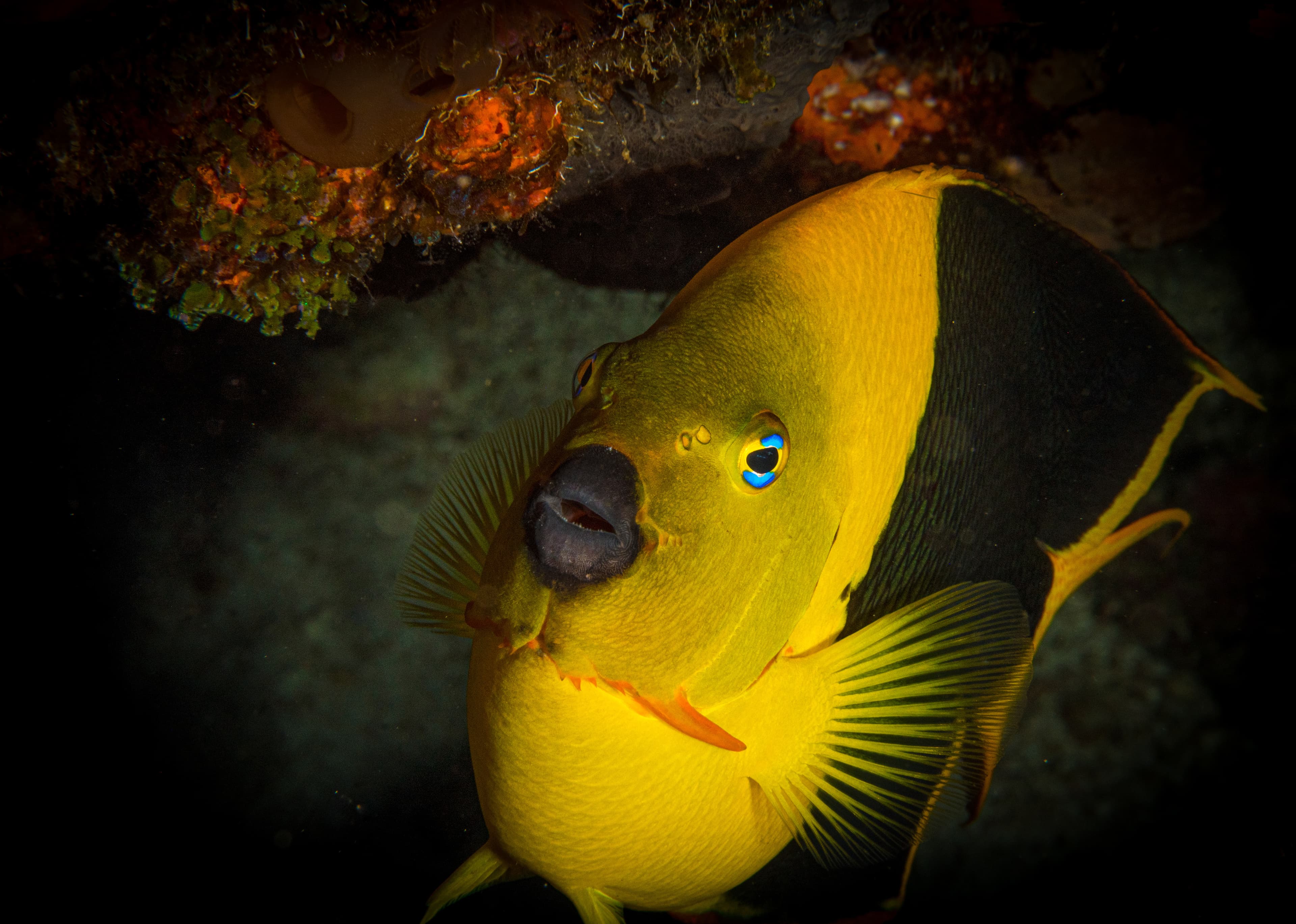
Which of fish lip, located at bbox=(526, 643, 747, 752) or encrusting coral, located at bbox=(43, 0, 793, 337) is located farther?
encrusting coral, located at bbox=(43, 0, 793, 337)

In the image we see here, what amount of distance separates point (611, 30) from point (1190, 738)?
158 inches

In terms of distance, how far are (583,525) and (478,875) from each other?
4.25 ft

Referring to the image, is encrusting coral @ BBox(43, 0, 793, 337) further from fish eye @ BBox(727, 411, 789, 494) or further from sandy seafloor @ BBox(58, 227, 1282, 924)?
fish eye @ BBox(727, 411, 789, 494)

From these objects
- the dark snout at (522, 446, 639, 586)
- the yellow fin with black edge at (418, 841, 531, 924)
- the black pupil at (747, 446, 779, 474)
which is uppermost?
the black pupil at (747, 446, 779, 474)

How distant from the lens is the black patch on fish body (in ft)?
4.91

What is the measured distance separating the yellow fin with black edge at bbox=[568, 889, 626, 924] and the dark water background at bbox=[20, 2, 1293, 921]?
119 cm

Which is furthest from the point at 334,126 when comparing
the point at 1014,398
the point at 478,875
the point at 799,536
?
the point at 478,875

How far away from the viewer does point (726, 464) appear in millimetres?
1143

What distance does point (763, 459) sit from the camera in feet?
3.80

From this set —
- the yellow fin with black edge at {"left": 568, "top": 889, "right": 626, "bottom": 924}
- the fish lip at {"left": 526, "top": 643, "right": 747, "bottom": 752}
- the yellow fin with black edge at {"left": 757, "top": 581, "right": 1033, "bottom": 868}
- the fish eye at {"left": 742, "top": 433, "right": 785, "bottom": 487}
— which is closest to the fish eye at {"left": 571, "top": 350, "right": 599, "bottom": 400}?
the fish eye at {"left": 742, "top": 433, "right": 785, "bottom": 487}

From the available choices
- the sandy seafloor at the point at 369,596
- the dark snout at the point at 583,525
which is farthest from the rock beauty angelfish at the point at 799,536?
the sandy seafloor at the point at 369,596

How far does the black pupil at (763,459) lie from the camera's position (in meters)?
1.15

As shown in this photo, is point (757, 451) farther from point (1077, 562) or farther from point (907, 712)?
point (1077, 562)

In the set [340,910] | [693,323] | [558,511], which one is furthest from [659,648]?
[340,910]
